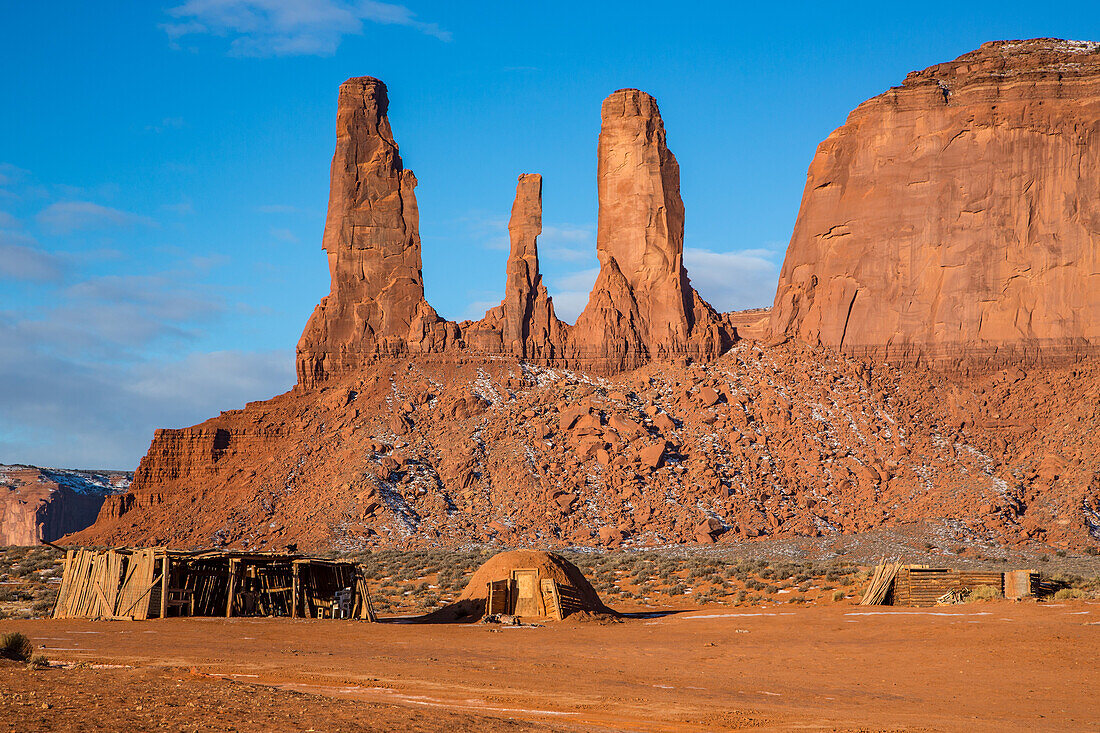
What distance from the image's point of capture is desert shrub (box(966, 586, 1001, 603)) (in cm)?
3091

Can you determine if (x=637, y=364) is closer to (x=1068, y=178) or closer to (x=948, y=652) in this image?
(x=1068, y=178)

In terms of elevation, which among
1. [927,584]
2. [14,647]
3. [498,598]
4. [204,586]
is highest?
[927,584]

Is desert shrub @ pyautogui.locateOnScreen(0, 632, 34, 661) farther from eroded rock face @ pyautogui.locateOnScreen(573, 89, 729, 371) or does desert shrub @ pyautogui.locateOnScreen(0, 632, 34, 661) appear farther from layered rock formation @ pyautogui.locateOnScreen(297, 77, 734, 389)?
eroded rock face @ pyautogui.locateOnScreen(573, 89, 729, 371)

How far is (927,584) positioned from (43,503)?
84918 millimetres

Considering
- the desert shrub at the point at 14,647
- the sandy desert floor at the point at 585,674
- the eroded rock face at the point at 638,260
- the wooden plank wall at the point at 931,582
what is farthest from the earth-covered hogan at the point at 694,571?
the eroded rock face at the point at 638,260

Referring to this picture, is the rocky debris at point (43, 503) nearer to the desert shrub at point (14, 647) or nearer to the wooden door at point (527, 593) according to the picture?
the wooden door at point (527, 593)

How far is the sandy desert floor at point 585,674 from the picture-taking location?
13562 millimetres

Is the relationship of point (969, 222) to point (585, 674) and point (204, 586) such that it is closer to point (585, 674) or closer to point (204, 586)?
point (204, 586)

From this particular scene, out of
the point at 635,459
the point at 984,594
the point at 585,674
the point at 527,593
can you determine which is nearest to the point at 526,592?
the point at 527,593

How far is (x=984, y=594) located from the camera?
31094mm

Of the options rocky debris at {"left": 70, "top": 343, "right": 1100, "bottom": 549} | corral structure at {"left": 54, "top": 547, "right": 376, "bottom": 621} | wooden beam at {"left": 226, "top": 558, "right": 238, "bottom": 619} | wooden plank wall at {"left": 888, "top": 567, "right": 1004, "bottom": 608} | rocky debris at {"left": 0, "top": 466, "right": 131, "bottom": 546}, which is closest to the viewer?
corral structure at {"left": 54, "top": 547, "right": 376, "bottom": 621}

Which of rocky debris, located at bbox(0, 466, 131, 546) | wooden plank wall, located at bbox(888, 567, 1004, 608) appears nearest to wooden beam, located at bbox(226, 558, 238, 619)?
wooden plank wall, located at bbox(888, 567, 1004, 608)

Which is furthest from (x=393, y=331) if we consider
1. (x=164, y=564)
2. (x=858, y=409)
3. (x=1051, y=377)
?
(x=164, y=564)

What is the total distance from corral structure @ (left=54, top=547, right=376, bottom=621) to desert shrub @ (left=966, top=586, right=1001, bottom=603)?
1645 cm
